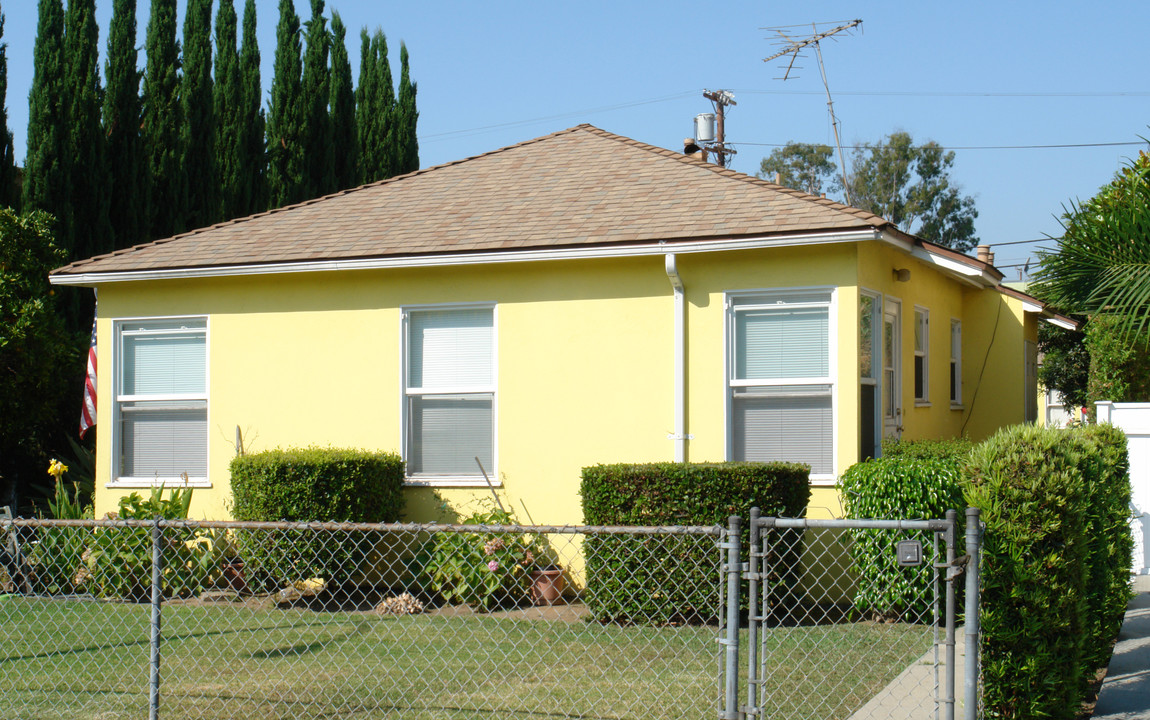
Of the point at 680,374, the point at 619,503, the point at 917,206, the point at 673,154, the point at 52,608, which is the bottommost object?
the point at 52,608

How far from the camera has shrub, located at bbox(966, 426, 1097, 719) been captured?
17.2 ft

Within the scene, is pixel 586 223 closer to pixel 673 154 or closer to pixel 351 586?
pixel 673 154

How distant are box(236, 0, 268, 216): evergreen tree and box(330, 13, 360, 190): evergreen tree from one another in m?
1.93

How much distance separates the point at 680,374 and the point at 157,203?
42.4 ft

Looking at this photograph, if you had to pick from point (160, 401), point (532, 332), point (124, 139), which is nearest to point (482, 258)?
point (532, 332)

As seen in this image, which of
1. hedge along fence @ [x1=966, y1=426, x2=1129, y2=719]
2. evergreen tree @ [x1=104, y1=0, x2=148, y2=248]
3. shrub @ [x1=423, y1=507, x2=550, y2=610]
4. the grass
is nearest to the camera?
hedge along fence @ [x1=966, y1=426, x2=1129, y2=719]

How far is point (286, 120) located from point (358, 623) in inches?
656

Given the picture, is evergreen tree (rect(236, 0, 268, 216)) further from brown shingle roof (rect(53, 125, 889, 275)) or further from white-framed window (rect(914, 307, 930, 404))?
white-framed window (rect(914, 307, 930, 404))

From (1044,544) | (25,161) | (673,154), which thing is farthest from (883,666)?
(25,161)

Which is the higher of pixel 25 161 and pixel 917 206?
pixel 917 206

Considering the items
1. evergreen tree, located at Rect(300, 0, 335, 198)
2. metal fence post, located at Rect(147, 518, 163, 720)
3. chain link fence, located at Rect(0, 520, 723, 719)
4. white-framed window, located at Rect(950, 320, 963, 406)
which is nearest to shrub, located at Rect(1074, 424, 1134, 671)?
chain link fence, located at Rect(0, 520, 723, 719)

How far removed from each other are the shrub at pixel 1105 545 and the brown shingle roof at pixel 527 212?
9.08 ft

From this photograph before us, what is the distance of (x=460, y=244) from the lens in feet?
34.9

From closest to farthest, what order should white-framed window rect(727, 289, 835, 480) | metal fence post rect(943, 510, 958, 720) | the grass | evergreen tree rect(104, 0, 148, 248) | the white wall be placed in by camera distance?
metal fence post rect(943, 510, 958, 720) < the grass < white-framed window rect(727, 289, 835, 480) < the white wall < evergreen tree rect(104, 0, 148, 248)
